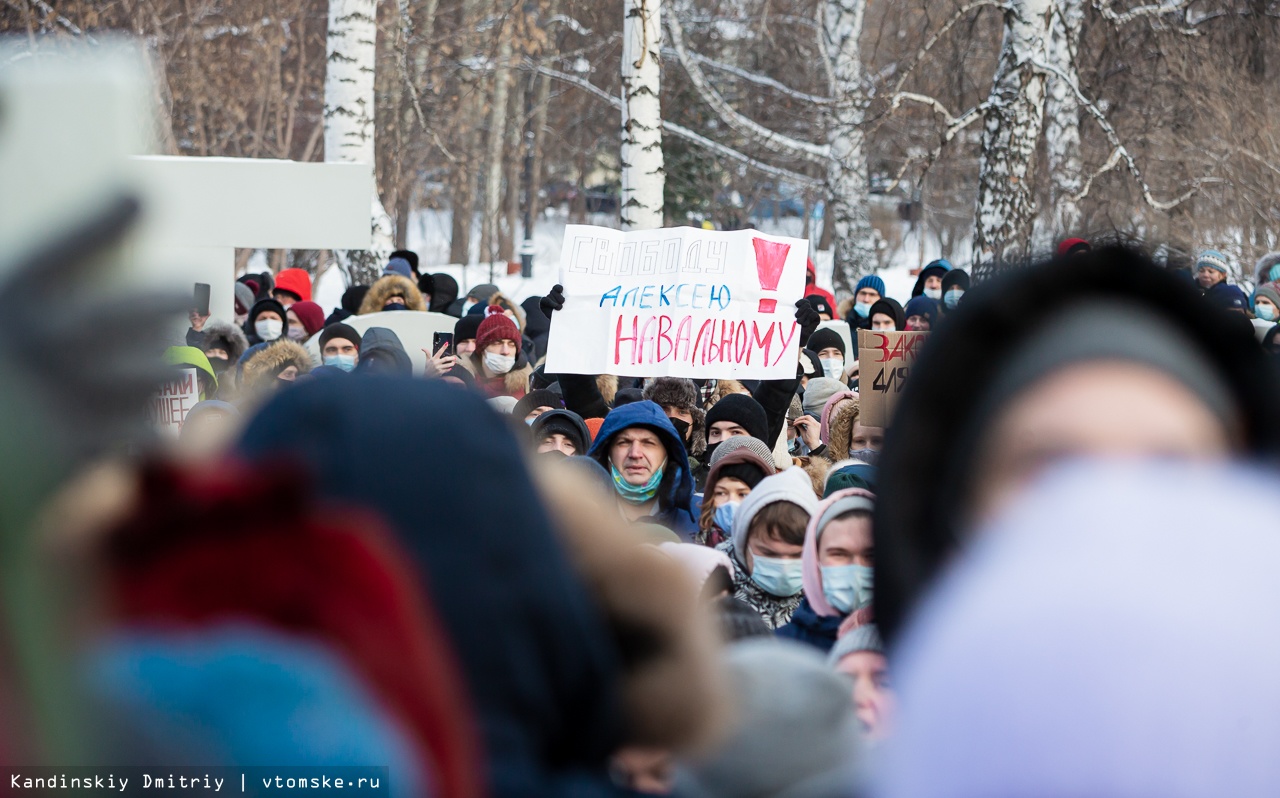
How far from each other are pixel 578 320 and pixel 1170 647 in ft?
21.0

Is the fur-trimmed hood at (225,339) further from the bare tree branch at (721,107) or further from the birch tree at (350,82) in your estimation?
the bare tree branch at (721,107)

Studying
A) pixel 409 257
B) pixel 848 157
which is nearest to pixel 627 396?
pixel 409 257

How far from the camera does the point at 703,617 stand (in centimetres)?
120

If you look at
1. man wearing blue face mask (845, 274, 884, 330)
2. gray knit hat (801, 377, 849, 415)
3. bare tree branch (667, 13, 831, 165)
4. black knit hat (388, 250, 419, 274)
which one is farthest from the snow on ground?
gray knit hat (801, 377, 849, 415)

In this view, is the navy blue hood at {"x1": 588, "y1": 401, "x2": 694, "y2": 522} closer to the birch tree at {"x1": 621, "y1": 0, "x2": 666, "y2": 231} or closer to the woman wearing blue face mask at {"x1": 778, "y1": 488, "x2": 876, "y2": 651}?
the woman wearing blue face mask at {"x1": 778, "y1": 488, "x2": 876, "y2": 651}

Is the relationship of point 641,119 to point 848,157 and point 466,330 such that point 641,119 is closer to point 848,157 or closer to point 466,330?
point 466,330

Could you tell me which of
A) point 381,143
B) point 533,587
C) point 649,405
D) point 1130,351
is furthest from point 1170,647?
point 381,143

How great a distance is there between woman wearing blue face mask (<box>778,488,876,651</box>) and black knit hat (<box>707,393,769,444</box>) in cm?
279

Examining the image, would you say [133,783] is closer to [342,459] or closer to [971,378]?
[342,459]

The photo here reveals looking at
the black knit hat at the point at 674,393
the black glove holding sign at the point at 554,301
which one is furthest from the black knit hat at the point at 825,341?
the black knit hat at the point at 674,393

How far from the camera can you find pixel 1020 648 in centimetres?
59

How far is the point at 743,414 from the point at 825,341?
3.44 meters

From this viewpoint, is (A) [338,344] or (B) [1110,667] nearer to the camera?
(B) [1110,667]

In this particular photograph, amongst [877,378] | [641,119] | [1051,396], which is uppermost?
[641,119]
